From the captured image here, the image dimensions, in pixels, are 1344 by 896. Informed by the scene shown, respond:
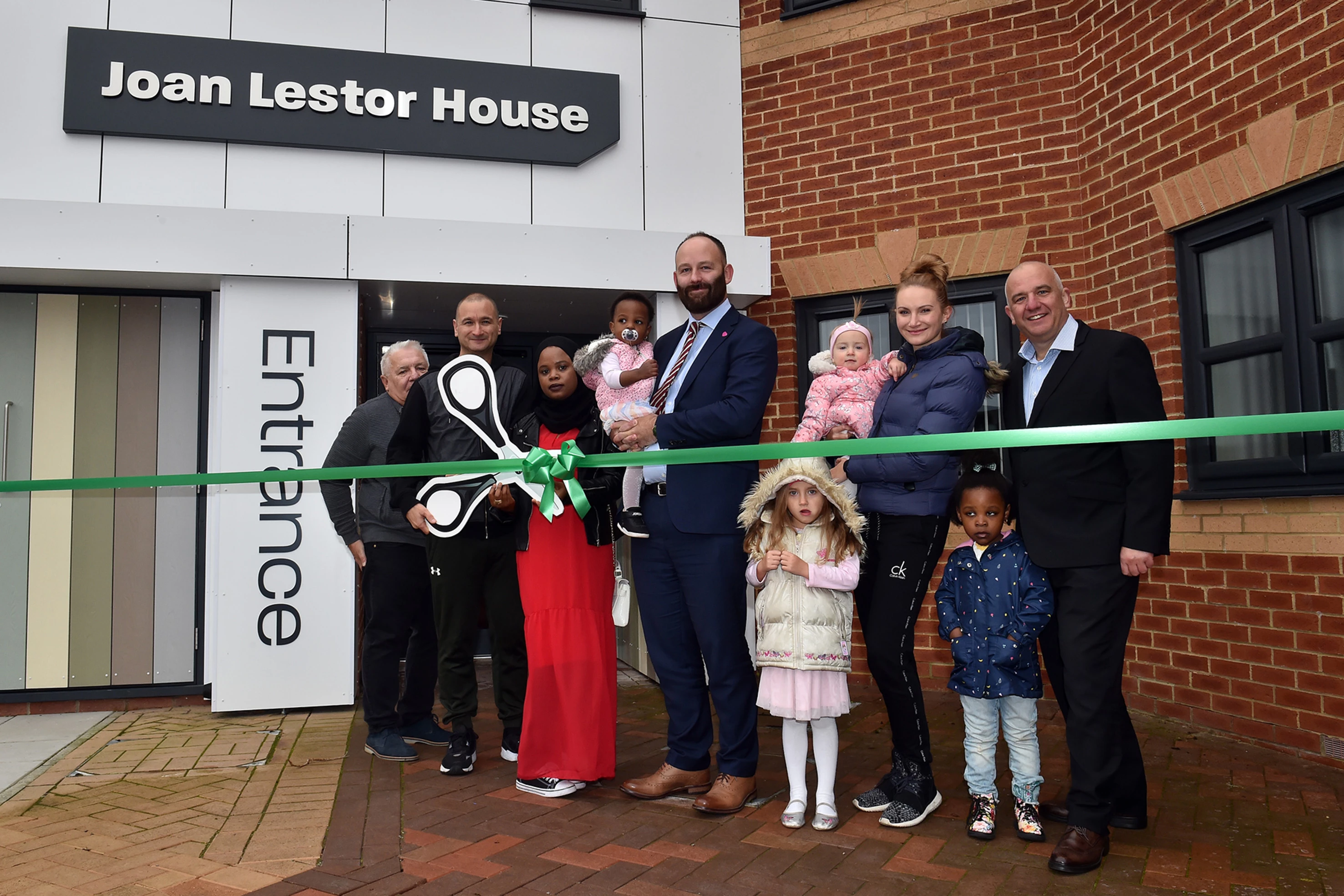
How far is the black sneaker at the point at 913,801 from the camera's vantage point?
3258 millimetres

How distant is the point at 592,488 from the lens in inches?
147

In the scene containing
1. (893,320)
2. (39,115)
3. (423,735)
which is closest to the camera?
(423,735)

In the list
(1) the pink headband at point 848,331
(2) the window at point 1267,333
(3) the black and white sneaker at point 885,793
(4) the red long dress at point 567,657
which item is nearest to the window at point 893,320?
(2) the window at point 1267,333

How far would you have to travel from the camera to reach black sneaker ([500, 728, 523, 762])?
4219mm

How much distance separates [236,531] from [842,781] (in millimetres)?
3613

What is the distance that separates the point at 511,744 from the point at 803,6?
4.95 metres

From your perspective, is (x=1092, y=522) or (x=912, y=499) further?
(x=912, y=499)

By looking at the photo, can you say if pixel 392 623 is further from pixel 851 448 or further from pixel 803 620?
pixel 851 448

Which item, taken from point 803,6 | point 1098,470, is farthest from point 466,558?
point 803,6

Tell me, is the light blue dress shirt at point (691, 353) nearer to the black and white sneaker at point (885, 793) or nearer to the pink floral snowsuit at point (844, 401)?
the pink floral snowsuit at point (844, 401)

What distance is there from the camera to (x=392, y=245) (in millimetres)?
5555

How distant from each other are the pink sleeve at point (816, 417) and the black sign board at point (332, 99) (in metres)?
2.97

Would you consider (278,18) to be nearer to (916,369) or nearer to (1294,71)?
(916,369)

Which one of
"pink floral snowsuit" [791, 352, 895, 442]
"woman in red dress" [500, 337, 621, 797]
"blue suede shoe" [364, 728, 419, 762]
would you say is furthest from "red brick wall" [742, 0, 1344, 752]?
"blue suede shoe" [364, 728, 419, 762]
